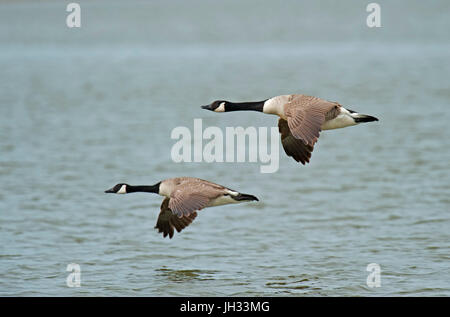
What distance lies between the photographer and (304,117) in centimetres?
1055

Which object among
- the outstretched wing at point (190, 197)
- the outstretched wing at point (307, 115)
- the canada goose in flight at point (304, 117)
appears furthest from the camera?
the outstretched wing at point (190, 197)

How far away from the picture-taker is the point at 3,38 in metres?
58.3

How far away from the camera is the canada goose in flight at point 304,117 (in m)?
10.3

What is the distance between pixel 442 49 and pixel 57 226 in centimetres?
3262

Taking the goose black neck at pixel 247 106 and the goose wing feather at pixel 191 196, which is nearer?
the goose wing feather at pixel 191 196

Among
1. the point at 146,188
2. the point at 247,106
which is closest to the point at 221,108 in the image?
the point at 247,106
